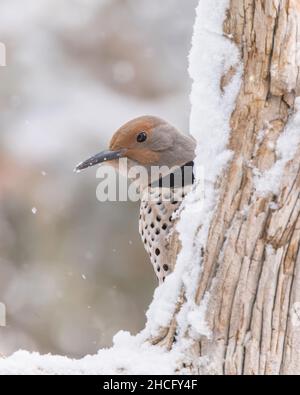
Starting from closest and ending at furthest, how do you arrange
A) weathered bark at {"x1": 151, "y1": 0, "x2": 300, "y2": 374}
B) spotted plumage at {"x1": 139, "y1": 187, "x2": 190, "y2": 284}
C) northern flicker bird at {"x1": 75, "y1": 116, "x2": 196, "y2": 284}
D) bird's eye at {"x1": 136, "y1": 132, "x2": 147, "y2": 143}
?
weathered bark at {"x1": 151, "y1": 0, "x2": 300, "y2": 374} → spotted plumage at {"x1": 139, "y1": 187, "x2": 190, "y2": 284} → northern flicker bird at {"x1": 75, "y1": 116, "x2": 196, "y2": 284} → bird's eye at {"x1": 136, "y1": 132, "x2": 147, "y2": 143}

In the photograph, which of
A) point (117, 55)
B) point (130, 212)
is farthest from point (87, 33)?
point (130, 212)

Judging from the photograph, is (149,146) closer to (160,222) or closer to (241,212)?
(160,222)

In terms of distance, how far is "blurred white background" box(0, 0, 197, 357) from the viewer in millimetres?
6770

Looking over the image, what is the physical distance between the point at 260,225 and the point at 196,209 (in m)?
0.24

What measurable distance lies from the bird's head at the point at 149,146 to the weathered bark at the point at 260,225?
1.38 m

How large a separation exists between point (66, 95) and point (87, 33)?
529 mm

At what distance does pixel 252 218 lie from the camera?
2.82 meters

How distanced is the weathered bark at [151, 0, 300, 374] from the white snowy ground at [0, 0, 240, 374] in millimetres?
53

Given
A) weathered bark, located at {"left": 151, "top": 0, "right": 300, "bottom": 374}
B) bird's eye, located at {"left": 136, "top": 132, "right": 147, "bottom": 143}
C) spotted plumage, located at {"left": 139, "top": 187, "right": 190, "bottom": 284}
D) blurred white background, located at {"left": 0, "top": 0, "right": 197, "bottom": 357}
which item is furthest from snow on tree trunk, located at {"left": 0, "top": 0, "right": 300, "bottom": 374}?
blurred white background, located at {"left": 0, "top": 0, "right": 197, "bottom": 357}

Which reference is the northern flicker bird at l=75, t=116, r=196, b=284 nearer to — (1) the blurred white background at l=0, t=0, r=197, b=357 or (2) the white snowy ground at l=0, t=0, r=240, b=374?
(2) the white snowy ground at l=0, t=0, r=240, b=374

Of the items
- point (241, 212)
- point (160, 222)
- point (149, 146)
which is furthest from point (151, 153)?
point (241, 212)

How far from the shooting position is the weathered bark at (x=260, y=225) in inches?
110

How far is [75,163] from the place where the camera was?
6.89 m
